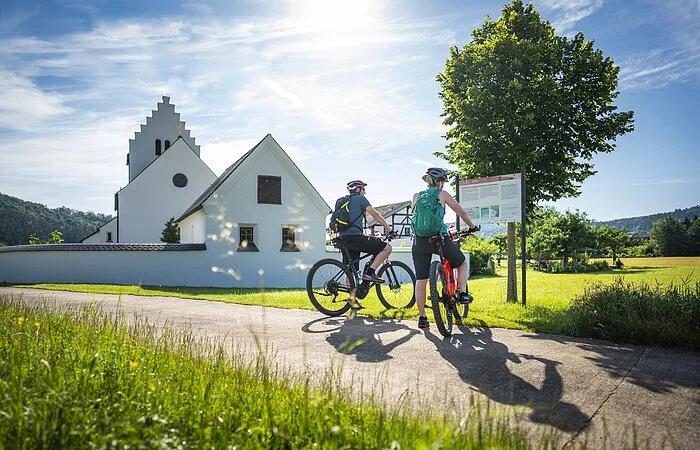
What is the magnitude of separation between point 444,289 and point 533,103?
5.45 meters

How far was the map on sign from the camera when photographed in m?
9.49

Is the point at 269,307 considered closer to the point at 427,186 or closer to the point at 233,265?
the point at 427,186

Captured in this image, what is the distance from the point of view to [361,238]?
777 centimetres

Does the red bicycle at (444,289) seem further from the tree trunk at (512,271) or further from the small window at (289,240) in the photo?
the small window at (289,240)

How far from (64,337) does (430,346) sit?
3.63m

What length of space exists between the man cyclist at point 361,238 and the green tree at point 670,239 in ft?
179

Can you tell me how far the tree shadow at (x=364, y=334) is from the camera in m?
4.79

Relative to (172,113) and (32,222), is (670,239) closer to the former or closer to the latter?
(172,113)

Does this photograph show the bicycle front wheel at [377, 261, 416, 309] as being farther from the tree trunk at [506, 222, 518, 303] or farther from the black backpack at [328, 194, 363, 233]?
the tree trunk at [506, 222, 518, 303]

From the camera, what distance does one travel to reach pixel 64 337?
13.8 ft

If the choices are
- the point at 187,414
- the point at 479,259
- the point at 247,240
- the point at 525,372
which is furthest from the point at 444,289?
the point at 479,259

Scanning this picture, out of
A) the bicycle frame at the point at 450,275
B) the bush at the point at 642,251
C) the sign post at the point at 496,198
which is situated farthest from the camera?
the bush at the point at 642,251

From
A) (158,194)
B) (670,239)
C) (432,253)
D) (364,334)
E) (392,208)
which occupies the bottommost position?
(364,334)

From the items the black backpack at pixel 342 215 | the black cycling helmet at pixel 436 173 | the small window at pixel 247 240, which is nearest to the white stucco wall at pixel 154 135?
the small window at pixel 247 240
